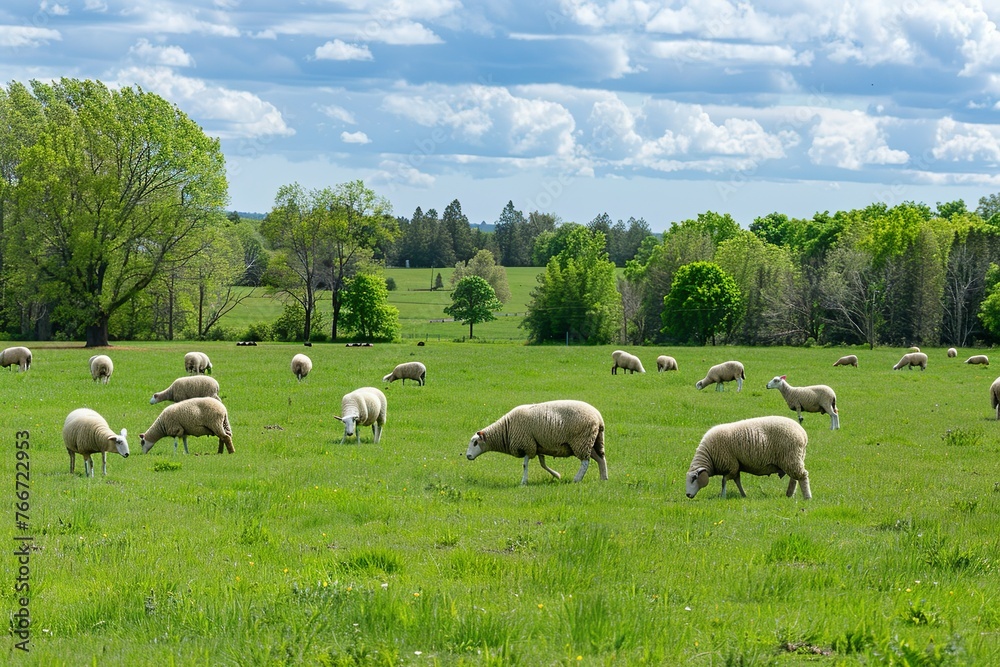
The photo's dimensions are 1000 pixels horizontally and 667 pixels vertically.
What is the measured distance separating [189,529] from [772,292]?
95279 mm

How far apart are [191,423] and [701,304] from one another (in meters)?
83.1

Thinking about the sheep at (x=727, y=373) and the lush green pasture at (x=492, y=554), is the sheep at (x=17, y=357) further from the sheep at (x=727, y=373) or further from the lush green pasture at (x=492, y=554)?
the sheep at (x=727, y=373)

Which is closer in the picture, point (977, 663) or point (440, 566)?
point (977, 663)

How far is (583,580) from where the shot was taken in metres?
10.1

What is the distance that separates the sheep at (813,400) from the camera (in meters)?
28.2

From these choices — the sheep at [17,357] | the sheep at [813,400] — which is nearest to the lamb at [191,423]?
the sheep at [813,400]

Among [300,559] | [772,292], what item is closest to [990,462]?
[300,559]

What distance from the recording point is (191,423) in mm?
21109

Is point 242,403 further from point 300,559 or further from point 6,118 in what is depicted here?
point 6,118

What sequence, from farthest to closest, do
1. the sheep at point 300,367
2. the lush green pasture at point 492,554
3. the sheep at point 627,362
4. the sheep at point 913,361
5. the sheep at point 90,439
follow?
the sheep at point 913,361 < the sheep at point 627,362 < the sheep at point 300,367 < the sheep at point 90,439 < the lush green pasture at point 492,554

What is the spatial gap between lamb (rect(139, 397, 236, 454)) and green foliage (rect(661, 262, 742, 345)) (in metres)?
82.6

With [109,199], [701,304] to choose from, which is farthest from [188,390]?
[701,304]

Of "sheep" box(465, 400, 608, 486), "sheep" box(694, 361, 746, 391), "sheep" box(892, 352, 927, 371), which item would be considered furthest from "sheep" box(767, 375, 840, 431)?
"sheep" box(892, 352, 927, 371)

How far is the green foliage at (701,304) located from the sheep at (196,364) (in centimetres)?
6598
